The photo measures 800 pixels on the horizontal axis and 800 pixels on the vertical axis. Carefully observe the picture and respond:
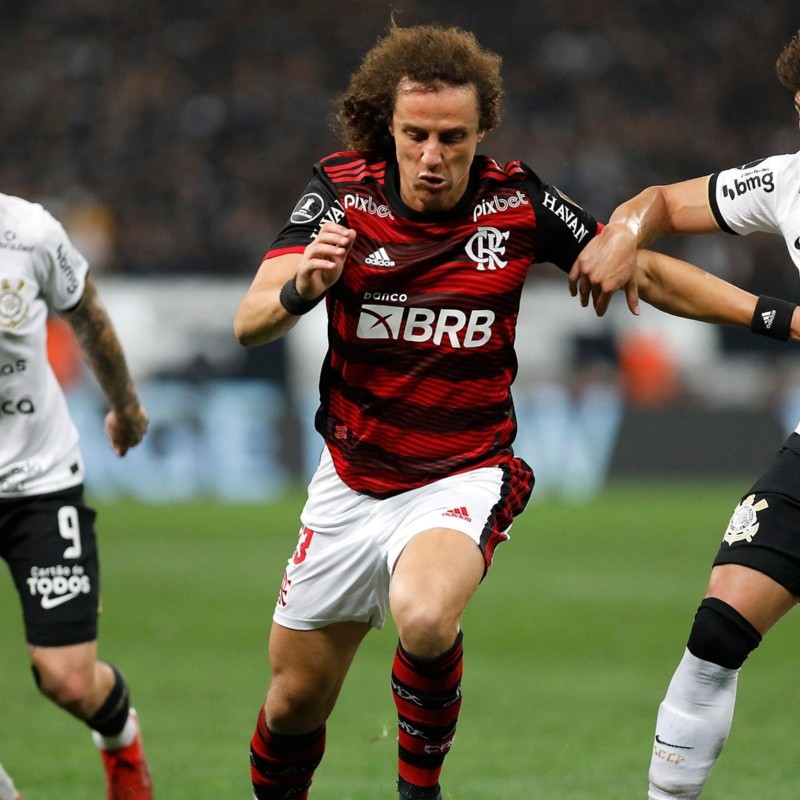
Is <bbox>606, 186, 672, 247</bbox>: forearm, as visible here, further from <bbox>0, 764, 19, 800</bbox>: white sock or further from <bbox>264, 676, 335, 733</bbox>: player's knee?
<bbox>0, 764, 19, 800</bbox>: white sock

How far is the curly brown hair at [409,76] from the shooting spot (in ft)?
15.9

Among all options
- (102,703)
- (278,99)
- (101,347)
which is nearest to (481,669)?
(102,703)

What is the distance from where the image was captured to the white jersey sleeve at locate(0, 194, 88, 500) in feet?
17.5

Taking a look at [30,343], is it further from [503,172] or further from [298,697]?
[503,172]

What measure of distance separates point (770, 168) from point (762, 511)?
1159 millimetres

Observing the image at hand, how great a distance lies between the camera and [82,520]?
5.45 meters

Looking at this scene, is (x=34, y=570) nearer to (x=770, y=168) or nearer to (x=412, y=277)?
(x=412, y=277)

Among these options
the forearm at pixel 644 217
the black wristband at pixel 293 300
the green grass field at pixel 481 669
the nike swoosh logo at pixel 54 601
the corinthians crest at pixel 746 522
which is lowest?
the green grass field at pixel 481 669

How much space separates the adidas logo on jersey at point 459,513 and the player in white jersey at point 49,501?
139 cm

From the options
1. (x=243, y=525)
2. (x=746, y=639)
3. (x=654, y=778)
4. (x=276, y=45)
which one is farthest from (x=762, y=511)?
(x=276, y=45)

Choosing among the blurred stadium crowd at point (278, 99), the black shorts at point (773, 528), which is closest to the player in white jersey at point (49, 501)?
the black shorts at point (773, 528)

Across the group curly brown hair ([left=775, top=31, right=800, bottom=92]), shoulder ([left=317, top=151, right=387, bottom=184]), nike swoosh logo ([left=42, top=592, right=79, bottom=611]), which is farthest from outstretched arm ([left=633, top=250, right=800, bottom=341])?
nike swoosh logo ([left=42, top=592, right=79, bottom=611])

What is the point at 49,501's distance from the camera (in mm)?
5387

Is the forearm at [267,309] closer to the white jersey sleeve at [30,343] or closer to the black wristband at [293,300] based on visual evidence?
the black wristband at [293,300]
